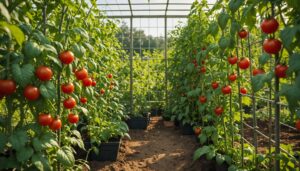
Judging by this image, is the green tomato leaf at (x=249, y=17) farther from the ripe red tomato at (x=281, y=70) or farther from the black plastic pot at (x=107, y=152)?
the black plastic pot at (x=107, y=152)

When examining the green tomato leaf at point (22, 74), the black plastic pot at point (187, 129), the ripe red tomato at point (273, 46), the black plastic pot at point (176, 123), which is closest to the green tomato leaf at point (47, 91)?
the green tomato leaf at point (22, 74)

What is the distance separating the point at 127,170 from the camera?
436 cm

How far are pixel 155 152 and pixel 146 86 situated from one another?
339 centimetres

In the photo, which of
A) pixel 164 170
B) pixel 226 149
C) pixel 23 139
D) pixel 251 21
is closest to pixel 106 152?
pixel 164 170

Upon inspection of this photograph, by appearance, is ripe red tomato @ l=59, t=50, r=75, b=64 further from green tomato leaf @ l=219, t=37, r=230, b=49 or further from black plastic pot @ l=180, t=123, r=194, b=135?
black plastic pot @ l=180, t=123, r=194, b=135

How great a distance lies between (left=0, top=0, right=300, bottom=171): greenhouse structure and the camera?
207cm

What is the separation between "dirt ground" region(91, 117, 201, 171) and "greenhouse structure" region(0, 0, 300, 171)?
0.02 meters

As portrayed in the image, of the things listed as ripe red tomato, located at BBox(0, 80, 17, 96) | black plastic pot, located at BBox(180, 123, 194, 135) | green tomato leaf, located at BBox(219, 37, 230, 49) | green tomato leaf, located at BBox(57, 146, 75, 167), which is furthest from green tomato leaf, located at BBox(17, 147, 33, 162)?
black plastic pot, located at BBox(180, 123, 194, 135)

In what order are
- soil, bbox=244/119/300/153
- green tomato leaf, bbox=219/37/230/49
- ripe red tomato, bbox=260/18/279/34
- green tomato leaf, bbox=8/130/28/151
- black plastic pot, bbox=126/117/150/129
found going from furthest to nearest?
black plastic pot, bbox=126/117/150/129 → soil, bbox=244/119/300/153 → green tomato leaf, bbox=219/37/230/49 → green tomato leaf, bbox=8/130/28/151 → ripe red tomato, bbox=260/18/279/34

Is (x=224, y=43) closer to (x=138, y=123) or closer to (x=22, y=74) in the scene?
(x=22, y=74)

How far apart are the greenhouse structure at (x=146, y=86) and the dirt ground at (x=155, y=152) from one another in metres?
0.02

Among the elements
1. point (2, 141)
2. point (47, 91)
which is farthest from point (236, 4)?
point (2, 141)

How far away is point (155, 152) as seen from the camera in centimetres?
538

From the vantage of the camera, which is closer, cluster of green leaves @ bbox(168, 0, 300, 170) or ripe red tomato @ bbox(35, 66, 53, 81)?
cluster of green leaves @ bbox(168, 0, 300, 170)
